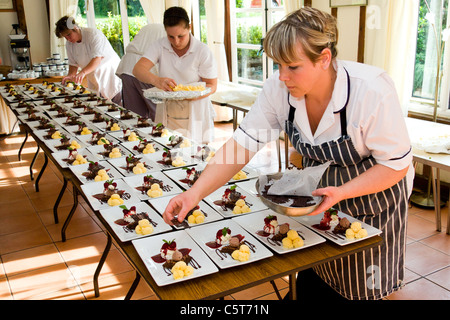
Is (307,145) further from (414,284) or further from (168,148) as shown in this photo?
(414,284)

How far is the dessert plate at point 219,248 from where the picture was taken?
1454mm

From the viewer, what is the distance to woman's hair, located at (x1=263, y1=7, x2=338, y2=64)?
52.1 inches

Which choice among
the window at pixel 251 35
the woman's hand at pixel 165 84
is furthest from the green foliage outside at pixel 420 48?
the woman's hand at pixel 165 84

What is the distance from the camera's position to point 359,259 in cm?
165

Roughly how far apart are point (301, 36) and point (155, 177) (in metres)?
1.19

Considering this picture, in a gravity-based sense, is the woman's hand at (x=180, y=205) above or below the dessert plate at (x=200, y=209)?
above

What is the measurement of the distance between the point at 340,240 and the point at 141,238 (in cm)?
69

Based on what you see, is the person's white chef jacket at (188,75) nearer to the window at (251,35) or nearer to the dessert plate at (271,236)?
the dessert plate at (271,236)

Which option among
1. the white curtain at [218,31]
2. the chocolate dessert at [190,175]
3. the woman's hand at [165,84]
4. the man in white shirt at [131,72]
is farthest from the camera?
the white curtain at [218,31]

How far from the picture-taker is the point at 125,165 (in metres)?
2.51

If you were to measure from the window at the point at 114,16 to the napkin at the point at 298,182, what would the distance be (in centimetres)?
693

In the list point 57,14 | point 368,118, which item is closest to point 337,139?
point 368,118

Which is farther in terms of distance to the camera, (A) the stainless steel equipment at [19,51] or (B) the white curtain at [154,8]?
(B) the white curtain at [154,8]
